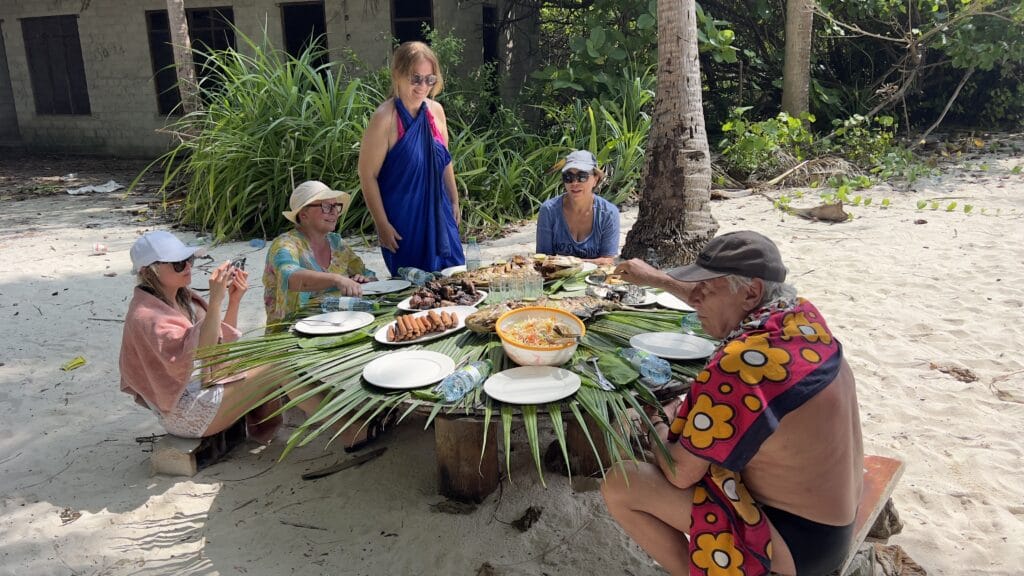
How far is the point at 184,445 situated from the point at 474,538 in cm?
140

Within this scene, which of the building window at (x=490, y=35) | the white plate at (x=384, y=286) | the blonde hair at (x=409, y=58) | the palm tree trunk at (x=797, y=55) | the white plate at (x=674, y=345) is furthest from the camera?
the building window at (x=490, y=35)

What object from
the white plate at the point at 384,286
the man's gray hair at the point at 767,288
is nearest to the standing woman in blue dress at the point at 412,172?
the white plate at the point at 384,286

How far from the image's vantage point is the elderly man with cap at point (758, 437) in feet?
5.70

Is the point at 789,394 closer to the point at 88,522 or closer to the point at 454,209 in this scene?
the point at 88,522

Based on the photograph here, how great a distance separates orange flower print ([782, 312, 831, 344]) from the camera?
178cm

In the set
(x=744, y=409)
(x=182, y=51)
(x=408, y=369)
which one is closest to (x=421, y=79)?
(x=408, y=369)

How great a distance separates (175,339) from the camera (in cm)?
282

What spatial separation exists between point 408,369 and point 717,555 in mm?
1089

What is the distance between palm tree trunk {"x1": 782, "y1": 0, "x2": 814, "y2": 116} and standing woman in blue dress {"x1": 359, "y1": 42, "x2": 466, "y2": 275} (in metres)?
6.41

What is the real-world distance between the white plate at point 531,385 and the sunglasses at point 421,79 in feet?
6.86

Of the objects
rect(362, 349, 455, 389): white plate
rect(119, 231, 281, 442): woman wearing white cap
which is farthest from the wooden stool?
rect(362, 349, 455, 389): white plate

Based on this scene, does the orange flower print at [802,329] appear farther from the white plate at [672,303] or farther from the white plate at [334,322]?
the white plate at [334,322]

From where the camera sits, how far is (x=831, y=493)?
182 centimetres

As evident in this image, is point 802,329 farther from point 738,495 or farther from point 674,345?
point 674,345
